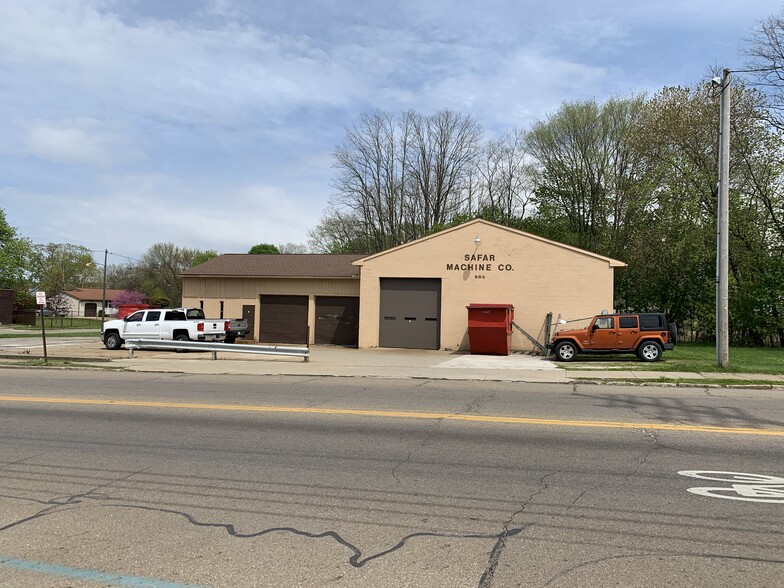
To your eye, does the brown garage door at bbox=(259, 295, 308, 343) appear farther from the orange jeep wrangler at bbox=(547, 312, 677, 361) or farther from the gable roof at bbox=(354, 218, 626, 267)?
the orange jeep wrangler at bbox=(547, 312, 677, 361)

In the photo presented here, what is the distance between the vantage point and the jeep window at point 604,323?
67.5ft

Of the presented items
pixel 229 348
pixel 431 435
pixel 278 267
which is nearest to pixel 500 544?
pixel 431 435

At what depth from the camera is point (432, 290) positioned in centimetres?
2645

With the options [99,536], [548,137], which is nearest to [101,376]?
[99,536]

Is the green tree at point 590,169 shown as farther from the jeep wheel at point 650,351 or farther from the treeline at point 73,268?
the treeline at point 73,268

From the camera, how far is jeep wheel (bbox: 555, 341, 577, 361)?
20.9m

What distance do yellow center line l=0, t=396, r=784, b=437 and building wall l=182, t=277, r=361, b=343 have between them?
1883 cm

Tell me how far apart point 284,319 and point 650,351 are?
17.7 m

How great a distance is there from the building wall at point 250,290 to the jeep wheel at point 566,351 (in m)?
11.7

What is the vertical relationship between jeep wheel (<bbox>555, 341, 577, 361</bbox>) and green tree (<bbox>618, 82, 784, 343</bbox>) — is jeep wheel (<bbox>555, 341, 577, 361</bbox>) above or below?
below

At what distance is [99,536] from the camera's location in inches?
181

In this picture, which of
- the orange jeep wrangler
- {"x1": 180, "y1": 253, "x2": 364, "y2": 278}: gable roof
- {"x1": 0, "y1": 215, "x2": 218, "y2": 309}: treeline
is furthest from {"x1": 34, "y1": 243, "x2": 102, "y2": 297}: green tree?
the orange jeep wrangler

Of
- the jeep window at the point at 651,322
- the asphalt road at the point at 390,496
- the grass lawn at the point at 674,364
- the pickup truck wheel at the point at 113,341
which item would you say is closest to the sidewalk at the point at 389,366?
the grass lawn at the point at 674,364

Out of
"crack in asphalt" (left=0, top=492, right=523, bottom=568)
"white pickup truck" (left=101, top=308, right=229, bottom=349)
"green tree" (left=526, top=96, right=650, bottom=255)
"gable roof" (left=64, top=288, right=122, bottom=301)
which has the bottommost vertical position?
"crack in asphalt" (left=0, top=492, right=523, bottom=568)
